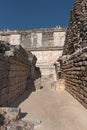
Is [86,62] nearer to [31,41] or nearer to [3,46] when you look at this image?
[3,46]

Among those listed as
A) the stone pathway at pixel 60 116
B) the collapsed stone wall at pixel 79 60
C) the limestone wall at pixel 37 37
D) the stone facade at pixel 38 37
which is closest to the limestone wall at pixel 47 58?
the stone facade at pixel 38 37

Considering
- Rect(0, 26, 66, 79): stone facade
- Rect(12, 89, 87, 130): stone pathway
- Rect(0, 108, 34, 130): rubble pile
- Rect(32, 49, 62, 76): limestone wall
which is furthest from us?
Rect(0, 26, 66, 79): stone facade

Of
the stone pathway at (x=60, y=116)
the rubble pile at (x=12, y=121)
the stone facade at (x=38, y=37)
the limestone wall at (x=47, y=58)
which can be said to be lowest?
the stone pathway at (x=60, y=116)

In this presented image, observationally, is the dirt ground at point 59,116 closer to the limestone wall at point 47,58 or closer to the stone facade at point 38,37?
the limestone wall at point 47,58

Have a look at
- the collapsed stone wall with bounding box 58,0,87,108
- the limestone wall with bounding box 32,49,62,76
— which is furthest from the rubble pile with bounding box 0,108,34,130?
the limestone wall with bounding box 32,49,62,76

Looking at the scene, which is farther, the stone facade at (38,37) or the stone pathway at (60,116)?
the stone facade at (38,37)

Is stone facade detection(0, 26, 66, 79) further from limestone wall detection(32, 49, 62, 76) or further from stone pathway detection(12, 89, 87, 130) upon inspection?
stone pathway detection(12, 89, 87, 130)

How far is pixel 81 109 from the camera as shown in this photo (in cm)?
735

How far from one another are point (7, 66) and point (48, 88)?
6.76 metres

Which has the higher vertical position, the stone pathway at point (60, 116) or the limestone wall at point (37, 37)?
the limestone wall at point (37, 37)

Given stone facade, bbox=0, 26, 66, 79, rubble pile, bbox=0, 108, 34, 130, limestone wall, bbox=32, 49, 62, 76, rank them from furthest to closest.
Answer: stone facade, bbox=0, 26, 66, 79 → limestone wall, bbox=32, 49, 62, 76 → rubble pile, bbox=0, 108, 34, 130

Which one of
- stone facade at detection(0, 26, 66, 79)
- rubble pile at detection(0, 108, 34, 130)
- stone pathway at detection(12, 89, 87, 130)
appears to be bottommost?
stone pathway at detection(12, 89, 87, 130)

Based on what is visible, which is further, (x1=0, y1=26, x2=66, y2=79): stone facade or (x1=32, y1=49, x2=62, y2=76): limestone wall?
(x1=0, y1=26, x2=66, y2=79): stone facade

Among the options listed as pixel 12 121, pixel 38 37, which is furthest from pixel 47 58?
pixel 12 121
